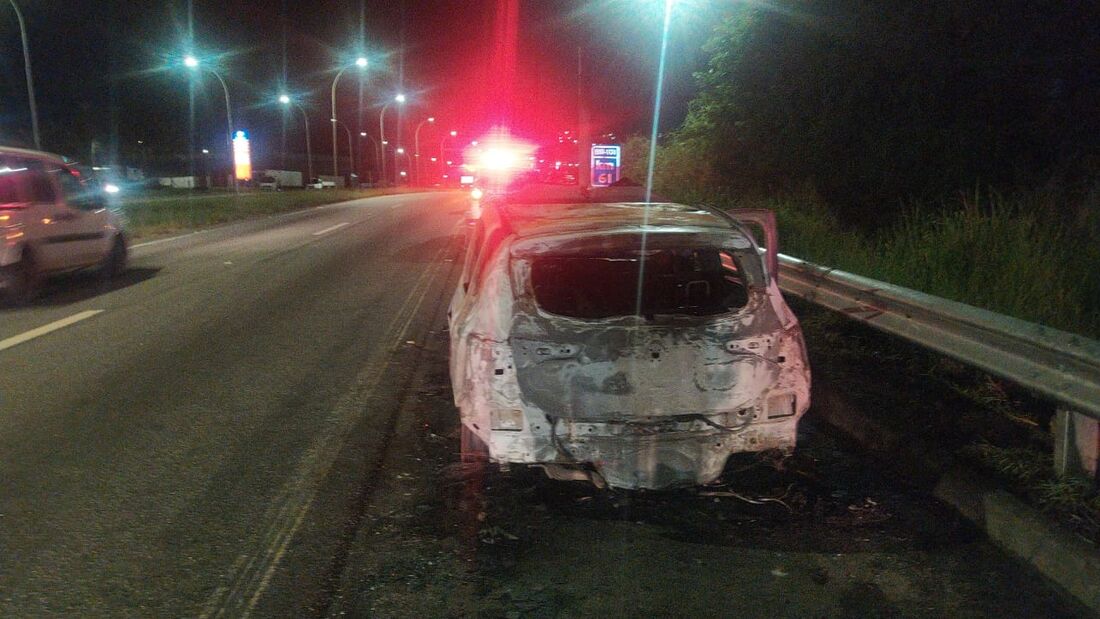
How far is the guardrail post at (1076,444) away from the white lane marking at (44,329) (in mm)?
8481

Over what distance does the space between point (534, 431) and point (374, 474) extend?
47.5 inches

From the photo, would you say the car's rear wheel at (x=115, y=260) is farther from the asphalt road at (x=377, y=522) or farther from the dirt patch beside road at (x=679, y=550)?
the dirt patch beside road at (x=679, y=550)

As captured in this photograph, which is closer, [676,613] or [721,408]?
[676,613]

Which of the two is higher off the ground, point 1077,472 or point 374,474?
point 1077,472

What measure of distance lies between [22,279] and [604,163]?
1958 cm

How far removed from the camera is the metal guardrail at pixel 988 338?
382cm

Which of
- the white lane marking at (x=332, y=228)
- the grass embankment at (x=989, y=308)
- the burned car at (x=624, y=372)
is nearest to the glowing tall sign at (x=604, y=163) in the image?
the white lane marking at (x=332, y=228)

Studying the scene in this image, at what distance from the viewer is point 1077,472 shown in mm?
4039

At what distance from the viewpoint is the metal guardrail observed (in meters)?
3.82

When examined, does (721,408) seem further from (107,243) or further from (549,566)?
(107,243)

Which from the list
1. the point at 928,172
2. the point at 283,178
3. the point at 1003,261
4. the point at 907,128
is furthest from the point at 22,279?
the point at 283,178

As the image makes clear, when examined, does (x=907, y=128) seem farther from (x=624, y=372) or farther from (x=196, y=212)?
(x=196, y=212)

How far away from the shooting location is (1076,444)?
4.05 m

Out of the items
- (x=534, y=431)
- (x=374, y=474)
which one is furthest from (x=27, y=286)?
(x=534, y=431)
